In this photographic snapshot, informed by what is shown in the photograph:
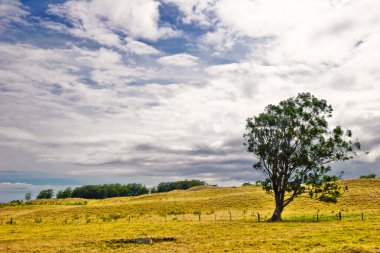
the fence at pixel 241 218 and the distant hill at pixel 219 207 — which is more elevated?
the distant hill at pixel 219 207

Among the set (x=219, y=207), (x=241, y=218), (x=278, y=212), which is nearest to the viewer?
(x=278, y=212)

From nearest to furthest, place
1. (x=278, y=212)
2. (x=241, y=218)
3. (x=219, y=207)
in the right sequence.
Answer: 1. (x=278, y=212)
2. (x=241, y=218)
3. (x=219, y=207)

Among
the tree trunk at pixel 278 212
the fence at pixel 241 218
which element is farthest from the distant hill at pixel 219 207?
the tree trunk at pixel 278 212

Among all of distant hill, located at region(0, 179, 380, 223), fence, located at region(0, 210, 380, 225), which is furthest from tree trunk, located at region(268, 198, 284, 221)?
distant hill, located at region(0, 179, 380, 223)

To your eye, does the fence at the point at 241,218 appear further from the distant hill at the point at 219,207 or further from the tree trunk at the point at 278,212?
the distant hill at the point at 219,207

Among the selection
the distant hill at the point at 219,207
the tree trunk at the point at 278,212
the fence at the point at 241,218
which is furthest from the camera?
the distant hill at the point at 219,207

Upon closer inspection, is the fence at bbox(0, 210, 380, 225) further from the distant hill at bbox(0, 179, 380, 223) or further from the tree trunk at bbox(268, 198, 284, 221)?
the distant hill at bbox(0, 179, 380, 223)

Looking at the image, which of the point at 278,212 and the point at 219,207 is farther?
the point at 219,207

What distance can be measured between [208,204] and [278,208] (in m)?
45.0

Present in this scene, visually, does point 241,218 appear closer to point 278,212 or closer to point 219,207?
point 278,212

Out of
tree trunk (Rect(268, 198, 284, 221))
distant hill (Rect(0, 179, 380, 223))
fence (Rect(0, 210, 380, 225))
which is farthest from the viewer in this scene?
distant hill (Rect(0, 179, 380, 223))

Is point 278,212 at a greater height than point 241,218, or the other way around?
point 278,212

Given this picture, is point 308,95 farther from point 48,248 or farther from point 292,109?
point 48,248

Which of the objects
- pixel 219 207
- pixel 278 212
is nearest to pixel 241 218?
pixel 278 212
